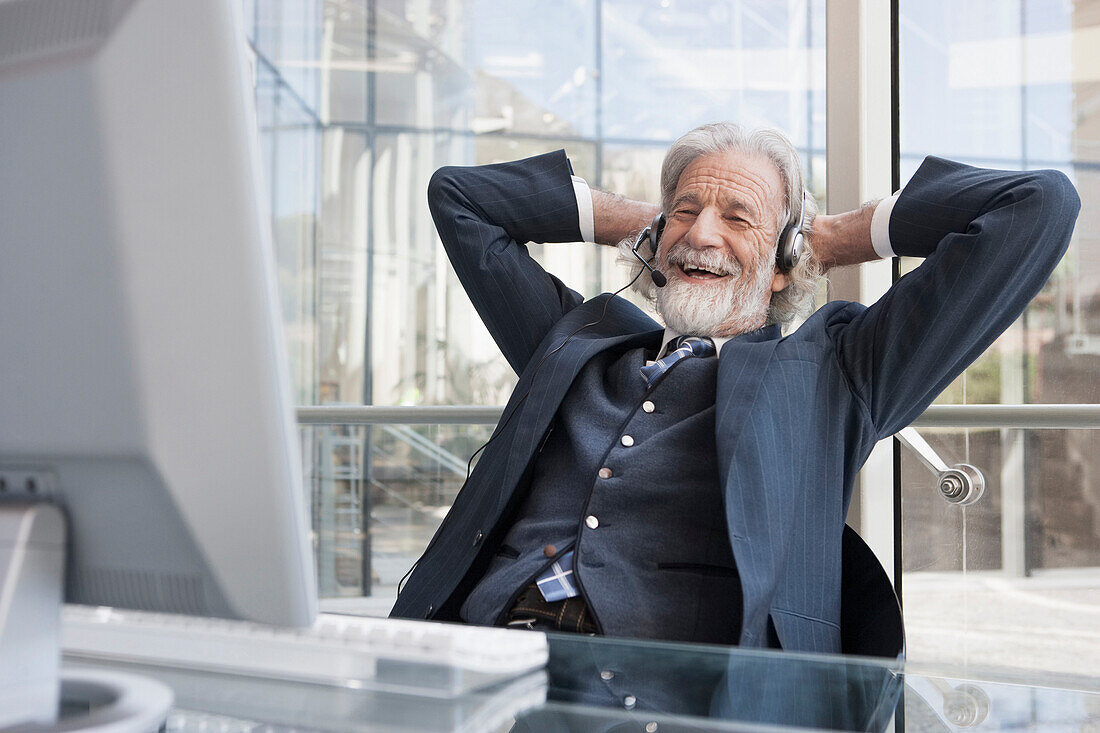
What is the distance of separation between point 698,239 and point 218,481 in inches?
51.6

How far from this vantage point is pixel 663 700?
0.73 meters

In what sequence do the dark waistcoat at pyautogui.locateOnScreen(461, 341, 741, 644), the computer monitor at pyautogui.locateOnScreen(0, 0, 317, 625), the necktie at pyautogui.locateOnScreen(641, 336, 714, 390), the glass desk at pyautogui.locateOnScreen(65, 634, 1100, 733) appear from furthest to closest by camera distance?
the necktie at pyautogui.locateOnScreen(641, 336, 714, 390)
the dark waistcoat at pyautogui.locateOnScreen(461, 341, 741, 644)
the glass desk at pyautogui.locateOnScreen(65, 634, 1100, 733)
the computer monitor at pyautogui.locateOnScreen(0, 0, 317, 625)

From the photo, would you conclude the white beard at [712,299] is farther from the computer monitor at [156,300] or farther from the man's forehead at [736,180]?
the computer monitor at [156,300]

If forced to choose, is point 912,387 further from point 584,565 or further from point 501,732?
point 501,732

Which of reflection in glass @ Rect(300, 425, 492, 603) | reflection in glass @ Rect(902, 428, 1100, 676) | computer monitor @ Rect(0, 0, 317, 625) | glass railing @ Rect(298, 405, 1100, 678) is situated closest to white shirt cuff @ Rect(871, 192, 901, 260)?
glass railing @ Rect(298, 405, 1100, 678)

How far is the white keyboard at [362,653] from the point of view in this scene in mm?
700

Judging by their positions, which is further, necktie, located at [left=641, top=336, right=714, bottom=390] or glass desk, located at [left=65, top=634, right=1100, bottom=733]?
necktie, located at [left=641, top=336, right=714, bottom=390]

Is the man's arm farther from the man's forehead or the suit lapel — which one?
the suit lapel

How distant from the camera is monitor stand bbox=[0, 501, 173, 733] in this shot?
59 centimetres

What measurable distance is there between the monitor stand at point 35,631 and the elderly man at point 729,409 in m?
0.82

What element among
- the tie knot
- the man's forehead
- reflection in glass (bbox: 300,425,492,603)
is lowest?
reflection in glass (bbox: 300,425,492,603)

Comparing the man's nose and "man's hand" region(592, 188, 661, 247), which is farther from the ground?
"man's hand" region(592, 188, 661, 247)

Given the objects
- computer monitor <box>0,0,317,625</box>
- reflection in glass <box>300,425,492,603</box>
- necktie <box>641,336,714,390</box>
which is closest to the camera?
computer monitor <box>0,0,317,625</box>

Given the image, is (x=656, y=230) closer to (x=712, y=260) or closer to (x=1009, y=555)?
(x=712, y=260)
